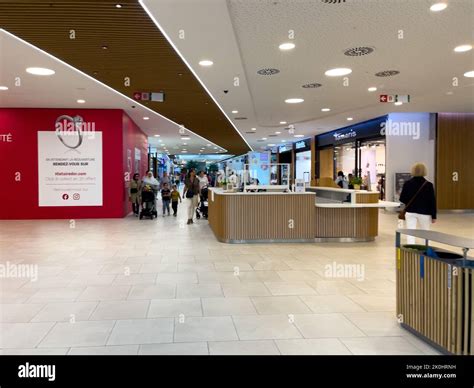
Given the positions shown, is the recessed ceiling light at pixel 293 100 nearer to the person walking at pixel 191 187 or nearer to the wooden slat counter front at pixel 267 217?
the person walking at pixel 191 187

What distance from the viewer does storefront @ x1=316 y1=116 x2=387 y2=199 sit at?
50.0 feet

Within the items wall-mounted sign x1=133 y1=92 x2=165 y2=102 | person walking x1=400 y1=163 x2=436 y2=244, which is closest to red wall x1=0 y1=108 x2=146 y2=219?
wall-mounted sign x1=133 y1=92 x2=165 y2=102

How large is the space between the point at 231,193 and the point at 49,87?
510cm

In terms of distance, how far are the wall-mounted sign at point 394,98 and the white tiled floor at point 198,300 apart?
443 centimetres

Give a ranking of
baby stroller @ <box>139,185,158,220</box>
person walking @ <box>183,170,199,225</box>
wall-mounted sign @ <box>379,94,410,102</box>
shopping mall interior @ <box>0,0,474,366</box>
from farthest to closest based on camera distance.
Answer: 1. baby stroller @ <box>139,185,158,220</box>
2. person walking @ <box>183,170,199,225</box>
3. wall-mounted sign @ <box>379,94,410,102</box>
4. shopping mall interior @ <box>0,0,474,366</box>

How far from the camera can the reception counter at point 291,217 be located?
8.09 metres

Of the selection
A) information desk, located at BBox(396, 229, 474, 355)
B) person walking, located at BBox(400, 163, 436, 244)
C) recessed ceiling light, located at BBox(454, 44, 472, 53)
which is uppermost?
recessed ceiling light, located at BBox(454, 44, 472, 53)

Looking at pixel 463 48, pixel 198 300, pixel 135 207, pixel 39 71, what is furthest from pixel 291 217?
pixel 135 207

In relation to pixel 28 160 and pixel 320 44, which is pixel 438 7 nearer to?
pixel 320 44

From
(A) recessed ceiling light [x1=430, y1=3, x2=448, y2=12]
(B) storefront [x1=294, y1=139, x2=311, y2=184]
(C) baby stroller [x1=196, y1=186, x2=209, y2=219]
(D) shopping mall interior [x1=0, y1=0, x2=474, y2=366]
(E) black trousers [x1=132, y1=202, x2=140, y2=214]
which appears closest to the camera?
(D) shopping mall interior [x1=0, y1=0, x2=474, y2=366]

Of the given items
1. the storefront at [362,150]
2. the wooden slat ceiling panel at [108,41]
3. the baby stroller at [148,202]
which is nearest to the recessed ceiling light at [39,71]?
the wooden slat ceiling panel at [108,41]

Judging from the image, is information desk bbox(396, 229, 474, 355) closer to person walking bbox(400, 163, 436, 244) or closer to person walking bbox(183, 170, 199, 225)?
person walking bbox(400, 163, 436, 244)

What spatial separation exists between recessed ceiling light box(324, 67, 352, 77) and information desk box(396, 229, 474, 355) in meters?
4.97

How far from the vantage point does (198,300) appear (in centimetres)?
451
